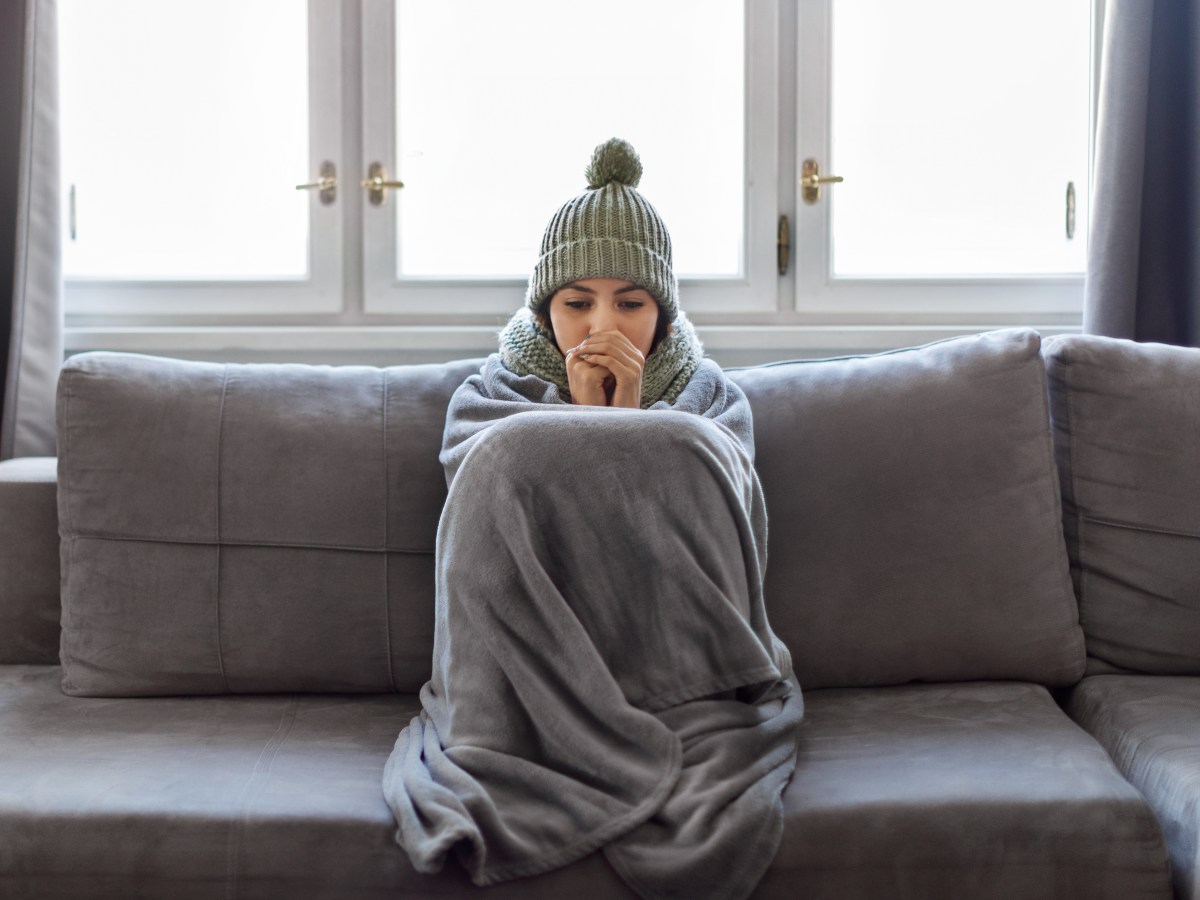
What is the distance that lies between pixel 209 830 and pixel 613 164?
3.65ft

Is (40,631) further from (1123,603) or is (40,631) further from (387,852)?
(1123,603)

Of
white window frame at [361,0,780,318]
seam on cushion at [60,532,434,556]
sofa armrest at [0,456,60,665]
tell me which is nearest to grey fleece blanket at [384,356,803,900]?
seam on cushion at [60,532,434,556]

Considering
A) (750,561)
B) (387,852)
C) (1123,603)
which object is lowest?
(387,852)

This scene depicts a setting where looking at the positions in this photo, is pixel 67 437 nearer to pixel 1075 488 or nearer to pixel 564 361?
pixel 564 361

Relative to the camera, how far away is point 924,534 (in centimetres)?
164

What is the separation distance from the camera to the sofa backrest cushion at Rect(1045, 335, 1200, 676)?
1.67 meters

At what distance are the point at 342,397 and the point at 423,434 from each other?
0.14 m

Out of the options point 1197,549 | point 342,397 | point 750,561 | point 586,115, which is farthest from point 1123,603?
point 586,115

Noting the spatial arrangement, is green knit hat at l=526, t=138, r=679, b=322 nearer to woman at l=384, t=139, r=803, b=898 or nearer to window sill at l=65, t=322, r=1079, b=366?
woman at l=384, t=139, r=803, b=898

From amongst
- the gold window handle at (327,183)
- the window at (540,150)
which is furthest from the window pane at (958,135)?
the gold window handle at (327,183)

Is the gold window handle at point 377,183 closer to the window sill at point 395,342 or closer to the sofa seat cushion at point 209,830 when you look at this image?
the window sill at point 395,342

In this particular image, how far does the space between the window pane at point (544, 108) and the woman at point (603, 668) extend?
3.02 ft

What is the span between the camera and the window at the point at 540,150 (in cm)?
230

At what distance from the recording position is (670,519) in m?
1.36
